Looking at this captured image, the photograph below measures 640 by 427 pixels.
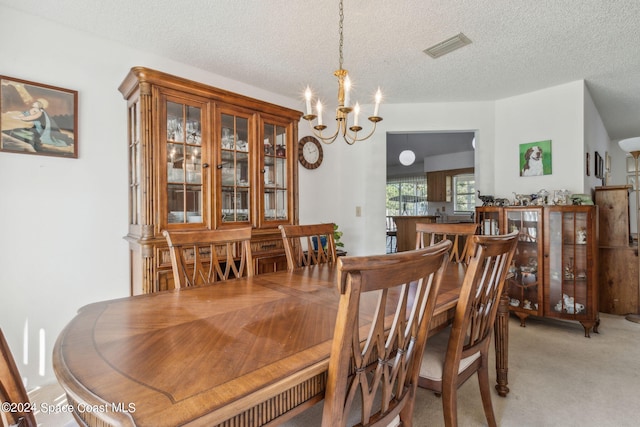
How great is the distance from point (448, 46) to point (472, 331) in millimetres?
2163

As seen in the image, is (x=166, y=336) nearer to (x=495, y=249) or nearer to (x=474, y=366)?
(x=495, y=249)

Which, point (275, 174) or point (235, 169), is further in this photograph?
point (275, 174)

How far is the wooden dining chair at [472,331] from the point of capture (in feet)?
4.03

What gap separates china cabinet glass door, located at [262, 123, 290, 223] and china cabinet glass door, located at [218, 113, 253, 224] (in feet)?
0.58

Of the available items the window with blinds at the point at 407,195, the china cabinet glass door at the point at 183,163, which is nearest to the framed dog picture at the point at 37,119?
the china cabinet glass door at the point at 183,163

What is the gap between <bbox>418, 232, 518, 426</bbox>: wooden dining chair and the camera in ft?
4.03

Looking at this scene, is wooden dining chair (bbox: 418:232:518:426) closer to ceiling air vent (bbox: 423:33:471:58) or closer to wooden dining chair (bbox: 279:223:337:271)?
wooden dining chair (bbox: 279:223:337:271)

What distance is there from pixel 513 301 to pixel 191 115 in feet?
11.5

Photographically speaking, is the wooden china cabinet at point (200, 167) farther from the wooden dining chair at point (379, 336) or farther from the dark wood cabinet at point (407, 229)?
the dark wood cabinet at point (407, 229)

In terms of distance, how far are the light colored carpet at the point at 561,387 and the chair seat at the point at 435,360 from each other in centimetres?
48

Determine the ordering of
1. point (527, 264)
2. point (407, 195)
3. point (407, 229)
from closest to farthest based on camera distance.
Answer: point (527, 264) → point (407, 229) → point (407, 195)

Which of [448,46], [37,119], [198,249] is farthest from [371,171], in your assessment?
[37,119]

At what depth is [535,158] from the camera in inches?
137

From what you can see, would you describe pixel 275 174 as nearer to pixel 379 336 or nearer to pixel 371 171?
pixel 371 171
